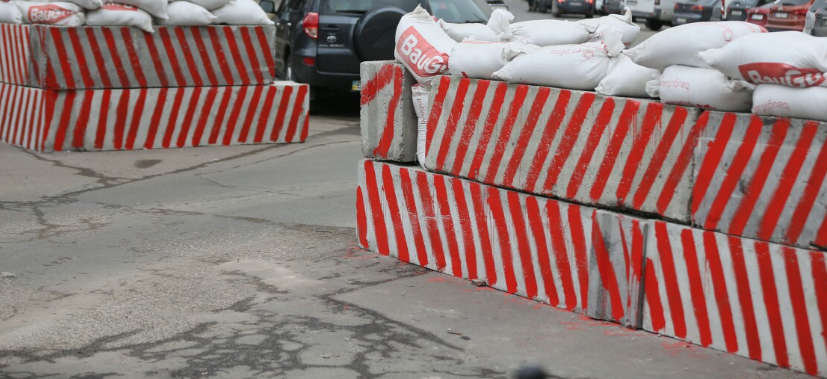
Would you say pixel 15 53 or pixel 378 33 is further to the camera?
pixel 378 33

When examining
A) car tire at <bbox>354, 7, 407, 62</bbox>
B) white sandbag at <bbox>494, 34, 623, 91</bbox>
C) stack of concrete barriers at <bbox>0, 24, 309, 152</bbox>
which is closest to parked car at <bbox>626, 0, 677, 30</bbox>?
car tire at <bbox>354, 7, 407, 62</bbox>

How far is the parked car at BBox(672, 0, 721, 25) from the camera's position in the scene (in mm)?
30312

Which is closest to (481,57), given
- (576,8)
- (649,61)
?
(649,61)

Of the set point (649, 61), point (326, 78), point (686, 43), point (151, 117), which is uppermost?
point (686, 43)

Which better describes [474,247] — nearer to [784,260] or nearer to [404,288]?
[404,288]

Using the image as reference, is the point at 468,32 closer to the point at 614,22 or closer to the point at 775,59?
the point at 614,22

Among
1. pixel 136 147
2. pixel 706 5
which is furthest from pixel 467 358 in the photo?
pixel 706 5

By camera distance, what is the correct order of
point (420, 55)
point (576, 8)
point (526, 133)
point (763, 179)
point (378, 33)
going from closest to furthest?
point (763, 179) → point (526, 133) → point (420, 55) → point (378, 33) → point (576, 8)

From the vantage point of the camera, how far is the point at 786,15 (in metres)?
21.7

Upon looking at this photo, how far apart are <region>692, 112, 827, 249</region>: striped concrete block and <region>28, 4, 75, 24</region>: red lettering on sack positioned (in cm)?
797

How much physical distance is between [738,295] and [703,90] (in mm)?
997

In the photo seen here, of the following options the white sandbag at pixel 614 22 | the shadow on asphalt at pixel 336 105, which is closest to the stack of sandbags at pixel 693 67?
the white sandbag at pixel 614 22

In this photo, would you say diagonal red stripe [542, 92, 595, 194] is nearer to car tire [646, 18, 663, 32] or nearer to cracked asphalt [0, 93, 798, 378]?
cracked asphalt [0, 93, 798, 378]

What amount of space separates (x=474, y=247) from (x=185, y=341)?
197 cm
